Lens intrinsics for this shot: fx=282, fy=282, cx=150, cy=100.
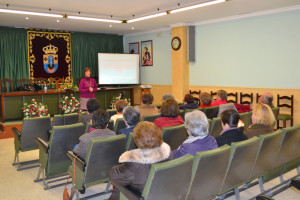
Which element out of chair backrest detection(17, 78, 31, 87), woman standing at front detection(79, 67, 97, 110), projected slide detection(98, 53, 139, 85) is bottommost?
woman standing at front detection(79, 67, 97, 110)

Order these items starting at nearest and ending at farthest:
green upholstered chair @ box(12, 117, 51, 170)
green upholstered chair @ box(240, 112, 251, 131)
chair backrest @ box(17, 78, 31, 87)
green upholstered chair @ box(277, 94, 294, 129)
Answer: green upholstered chair @ box(12, 117, 51, 170), green upholstered chair @ box(240, 112, 251, 131), green upholstered chair @ box(277, 94, 294, 129), chair backrest @ box(17, 78, 31, 87)

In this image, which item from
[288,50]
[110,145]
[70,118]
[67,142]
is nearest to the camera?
[110,145]

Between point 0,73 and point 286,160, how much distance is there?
30.6ft

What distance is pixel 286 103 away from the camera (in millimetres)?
7453

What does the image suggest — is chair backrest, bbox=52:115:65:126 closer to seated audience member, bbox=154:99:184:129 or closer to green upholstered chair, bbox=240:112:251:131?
seated audience member, bbox=154:99:184:129

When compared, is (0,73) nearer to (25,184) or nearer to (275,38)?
(25,184)

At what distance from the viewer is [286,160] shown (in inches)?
133

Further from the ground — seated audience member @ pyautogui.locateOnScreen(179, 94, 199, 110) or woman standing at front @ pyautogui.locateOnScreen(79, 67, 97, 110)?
woman standing at front @ pyautogui.locateOnScreen(79, 67, 97, 110)

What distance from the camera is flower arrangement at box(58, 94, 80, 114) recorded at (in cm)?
874

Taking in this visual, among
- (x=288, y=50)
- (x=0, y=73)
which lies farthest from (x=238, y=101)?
(x=0, y=73)

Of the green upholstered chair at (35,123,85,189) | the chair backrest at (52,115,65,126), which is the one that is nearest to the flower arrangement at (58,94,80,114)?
the chair backrest at (52,115,65,126)

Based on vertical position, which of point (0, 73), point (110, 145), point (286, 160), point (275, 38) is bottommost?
point (286, 160)

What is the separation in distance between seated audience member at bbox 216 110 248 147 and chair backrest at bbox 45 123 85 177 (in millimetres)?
1810

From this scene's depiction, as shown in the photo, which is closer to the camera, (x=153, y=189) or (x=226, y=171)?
(x=153, y=189)
